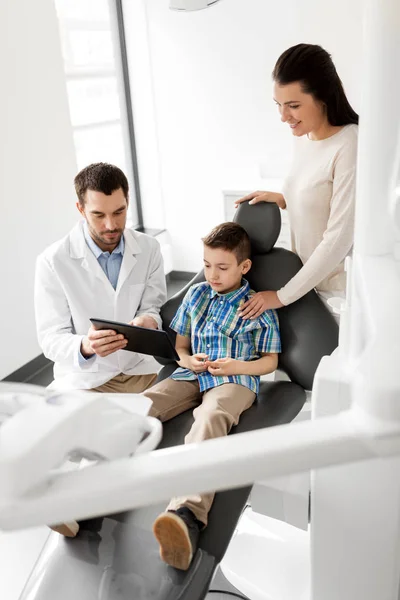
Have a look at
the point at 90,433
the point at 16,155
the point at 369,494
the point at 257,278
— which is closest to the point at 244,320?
the point at 257,278

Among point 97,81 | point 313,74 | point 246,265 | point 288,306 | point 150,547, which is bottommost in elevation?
point 150,547

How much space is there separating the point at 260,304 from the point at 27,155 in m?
1.69

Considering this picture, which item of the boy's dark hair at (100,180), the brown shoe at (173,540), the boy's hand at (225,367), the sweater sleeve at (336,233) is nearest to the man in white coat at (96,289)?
the boy's dark hair at (100,180)

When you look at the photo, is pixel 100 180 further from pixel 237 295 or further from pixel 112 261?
pixel 237 295

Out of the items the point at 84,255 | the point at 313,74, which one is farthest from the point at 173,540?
the point at 313,74

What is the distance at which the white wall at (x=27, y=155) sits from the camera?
261cm

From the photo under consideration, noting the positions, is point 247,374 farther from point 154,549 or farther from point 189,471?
point 189,471

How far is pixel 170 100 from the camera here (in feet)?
12.1

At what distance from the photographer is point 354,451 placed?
0.39m

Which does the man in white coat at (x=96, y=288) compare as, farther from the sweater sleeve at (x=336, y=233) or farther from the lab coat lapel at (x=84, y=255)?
the sweater sleeve at (x=336, y=233)

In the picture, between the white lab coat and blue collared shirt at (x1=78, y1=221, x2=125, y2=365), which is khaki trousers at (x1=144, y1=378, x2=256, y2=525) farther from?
blue collared shirt at (x1=78, y1=221, x2=125, y2=365)

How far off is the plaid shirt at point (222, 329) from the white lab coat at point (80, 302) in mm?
121

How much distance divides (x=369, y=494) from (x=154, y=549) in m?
0.64

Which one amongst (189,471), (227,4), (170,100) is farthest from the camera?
(170,100)
